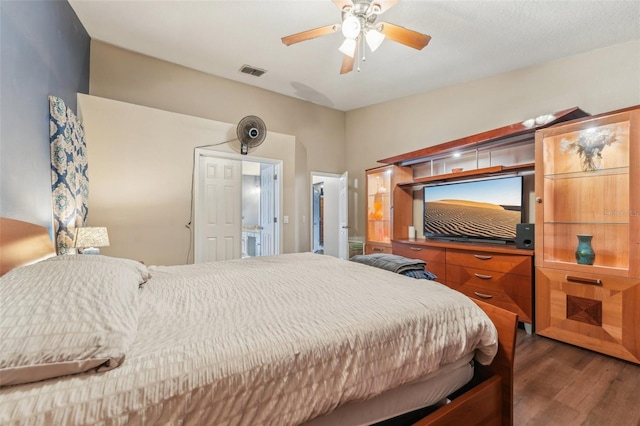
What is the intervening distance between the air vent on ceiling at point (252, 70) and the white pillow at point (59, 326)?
11.3 ft

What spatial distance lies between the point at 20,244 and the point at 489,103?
182 inches

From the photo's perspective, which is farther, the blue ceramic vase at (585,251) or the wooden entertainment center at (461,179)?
the wooden entertainment center at (461,179)

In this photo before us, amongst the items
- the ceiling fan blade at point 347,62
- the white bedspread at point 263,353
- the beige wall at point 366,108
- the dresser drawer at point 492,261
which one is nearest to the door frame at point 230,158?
the beige wall at point 366,108

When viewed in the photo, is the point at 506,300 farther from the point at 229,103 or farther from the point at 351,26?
→ the point at 229,103

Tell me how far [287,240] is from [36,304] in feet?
12.4

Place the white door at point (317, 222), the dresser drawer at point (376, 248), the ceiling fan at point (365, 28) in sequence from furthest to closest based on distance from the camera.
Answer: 1. the white door at point (317, 222)
2. the dresser drawer at point (376, 248)
3. the ceiling fan at point (365, 28)

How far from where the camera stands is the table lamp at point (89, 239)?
240 cm

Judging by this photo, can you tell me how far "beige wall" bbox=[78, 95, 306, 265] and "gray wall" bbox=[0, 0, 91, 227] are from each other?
63 cm

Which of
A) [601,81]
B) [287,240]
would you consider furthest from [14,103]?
[601,81]

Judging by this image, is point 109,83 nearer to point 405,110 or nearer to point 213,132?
point 213,132

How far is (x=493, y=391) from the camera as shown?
49.7 inches

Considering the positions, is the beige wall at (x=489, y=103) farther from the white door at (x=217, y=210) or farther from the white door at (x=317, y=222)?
the white door at (x=317, y=222)

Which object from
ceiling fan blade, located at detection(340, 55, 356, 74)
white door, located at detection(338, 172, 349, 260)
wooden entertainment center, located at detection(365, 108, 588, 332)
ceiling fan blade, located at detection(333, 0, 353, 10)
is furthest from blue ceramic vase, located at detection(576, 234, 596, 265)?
white door, located at detection(338, 172, 349, 260)

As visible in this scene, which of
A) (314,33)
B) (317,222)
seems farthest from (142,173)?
(317,222)
